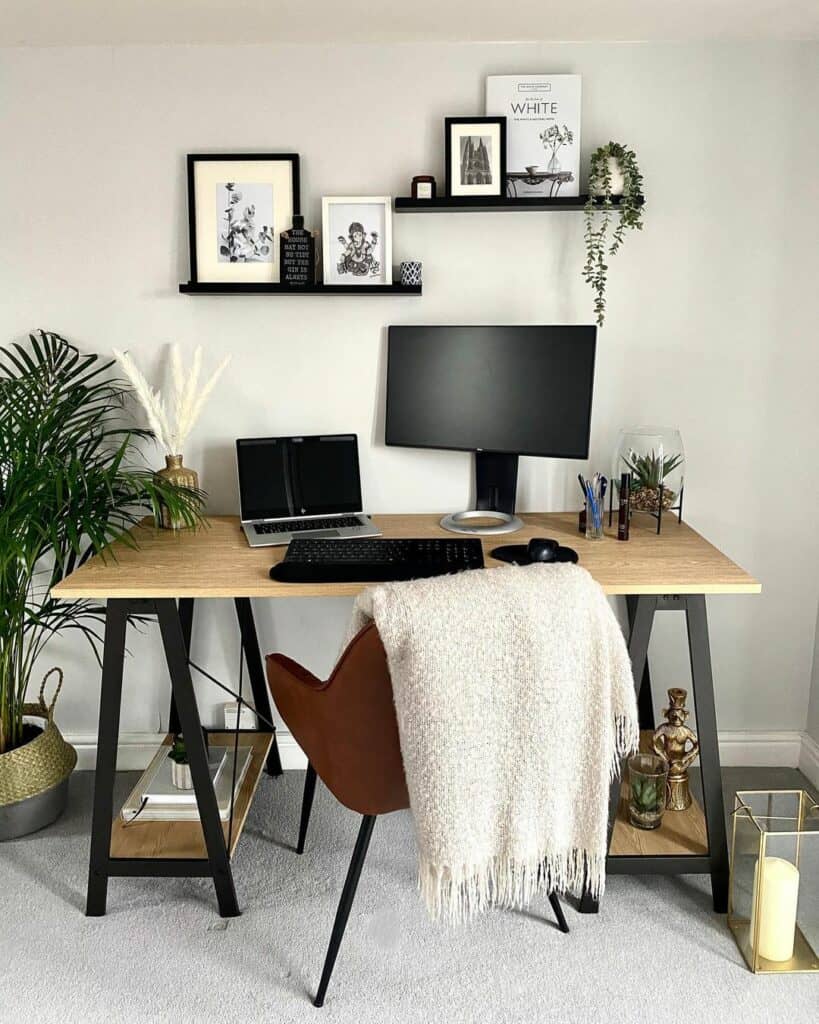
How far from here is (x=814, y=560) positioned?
2.75 metres

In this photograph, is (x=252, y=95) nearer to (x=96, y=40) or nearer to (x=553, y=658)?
(x=96, y=40)

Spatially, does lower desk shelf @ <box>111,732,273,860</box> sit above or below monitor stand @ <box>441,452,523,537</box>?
below

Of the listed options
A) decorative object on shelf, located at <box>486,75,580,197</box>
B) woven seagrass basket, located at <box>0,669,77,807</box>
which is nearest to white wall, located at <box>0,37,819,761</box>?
decorative object on shelf, located at <box>486,75,580,197</box>

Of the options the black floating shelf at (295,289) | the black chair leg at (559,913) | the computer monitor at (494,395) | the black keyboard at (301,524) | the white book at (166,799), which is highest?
the black floating shelf at (295,289)

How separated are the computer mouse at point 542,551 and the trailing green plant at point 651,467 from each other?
0.45 metres

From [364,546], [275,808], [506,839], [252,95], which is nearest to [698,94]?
[252,95]

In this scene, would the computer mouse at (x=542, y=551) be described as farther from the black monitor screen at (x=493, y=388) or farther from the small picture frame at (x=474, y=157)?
the small picture frame at (x=474, y=157)

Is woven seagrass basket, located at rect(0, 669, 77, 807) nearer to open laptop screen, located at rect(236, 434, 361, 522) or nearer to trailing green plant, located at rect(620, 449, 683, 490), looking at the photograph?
open laptop screen, located at rect(236, 434, 361, 522)

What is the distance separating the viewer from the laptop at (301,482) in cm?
256

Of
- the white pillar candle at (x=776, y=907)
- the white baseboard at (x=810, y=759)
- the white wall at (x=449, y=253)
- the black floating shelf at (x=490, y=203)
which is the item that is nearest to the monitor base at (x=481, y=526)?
the white wall at (x=449, y=253)

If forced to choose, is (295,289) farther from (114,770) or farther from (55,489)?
(114,770)

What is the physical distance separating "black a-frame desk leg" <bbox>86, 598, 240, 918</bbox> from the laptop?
510 millimetres

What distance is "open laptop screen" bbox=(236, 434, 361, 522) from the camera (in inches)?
101

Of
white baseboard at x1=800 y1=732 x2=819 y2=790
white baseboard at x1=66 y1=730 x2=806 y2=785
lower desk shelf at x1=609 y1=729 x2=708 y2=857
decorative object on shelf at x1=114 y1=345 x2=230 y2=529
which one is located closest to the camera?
lower desk shelf at x1=609 y1=729 x2=708 y2=857
